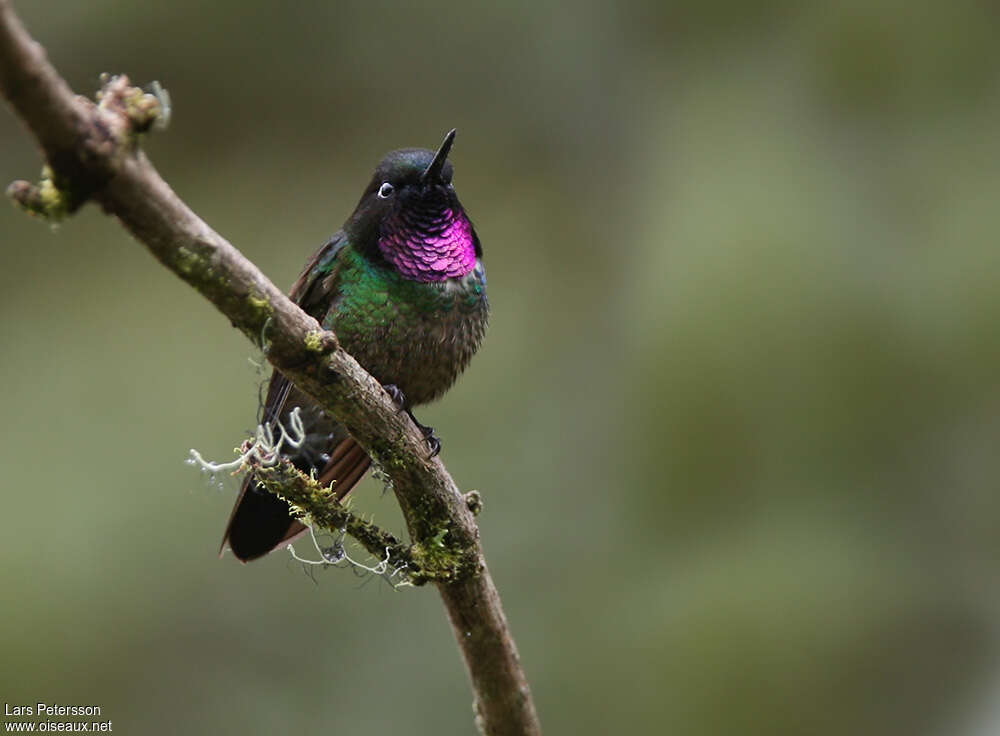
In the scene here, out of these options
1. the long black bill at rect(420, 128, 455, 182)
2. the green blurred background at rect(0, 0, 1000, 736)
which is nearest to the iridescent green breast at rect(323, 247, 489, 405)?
the long black bill at rect(420, 128, 455, 182)

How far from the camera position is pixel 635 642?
16.4ft

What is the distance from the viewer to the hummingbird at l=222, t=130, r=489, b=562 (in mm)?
2789

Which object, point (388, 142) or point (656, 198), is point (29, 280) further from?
point (656, 198)

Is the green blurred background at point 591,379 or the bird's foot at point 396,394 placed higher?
the green blurred background at point 591,379

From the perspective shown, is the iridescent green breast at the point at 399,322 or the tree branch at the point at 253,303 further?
the iridescent green breast at the point at 399,322

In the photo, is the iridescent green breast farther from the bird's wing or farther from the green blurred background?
the green blurred background

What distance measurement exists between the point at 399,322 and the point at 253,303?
109 centimetres

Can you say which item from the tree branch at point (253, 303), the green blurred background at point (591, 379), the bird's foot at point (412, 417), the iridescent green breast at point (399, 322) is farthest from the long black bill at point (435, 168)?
the green blurred background at point (591, 379)

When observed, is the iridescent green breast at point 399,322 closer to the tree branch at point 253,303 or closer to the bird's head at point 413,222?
the bird's head at point 413,222

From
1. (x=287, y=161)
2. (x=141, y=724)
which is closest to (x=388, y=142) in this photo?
(x=287, y=161)

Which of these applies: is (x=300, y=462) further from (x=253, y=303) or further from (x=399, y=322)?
(x=253, y=303)

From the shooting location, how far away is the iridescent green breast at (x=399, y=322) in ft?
9.11

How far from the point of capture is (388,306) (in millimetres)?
2785

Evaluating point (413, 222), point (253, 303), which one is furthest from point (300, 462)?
point (253, 303)
